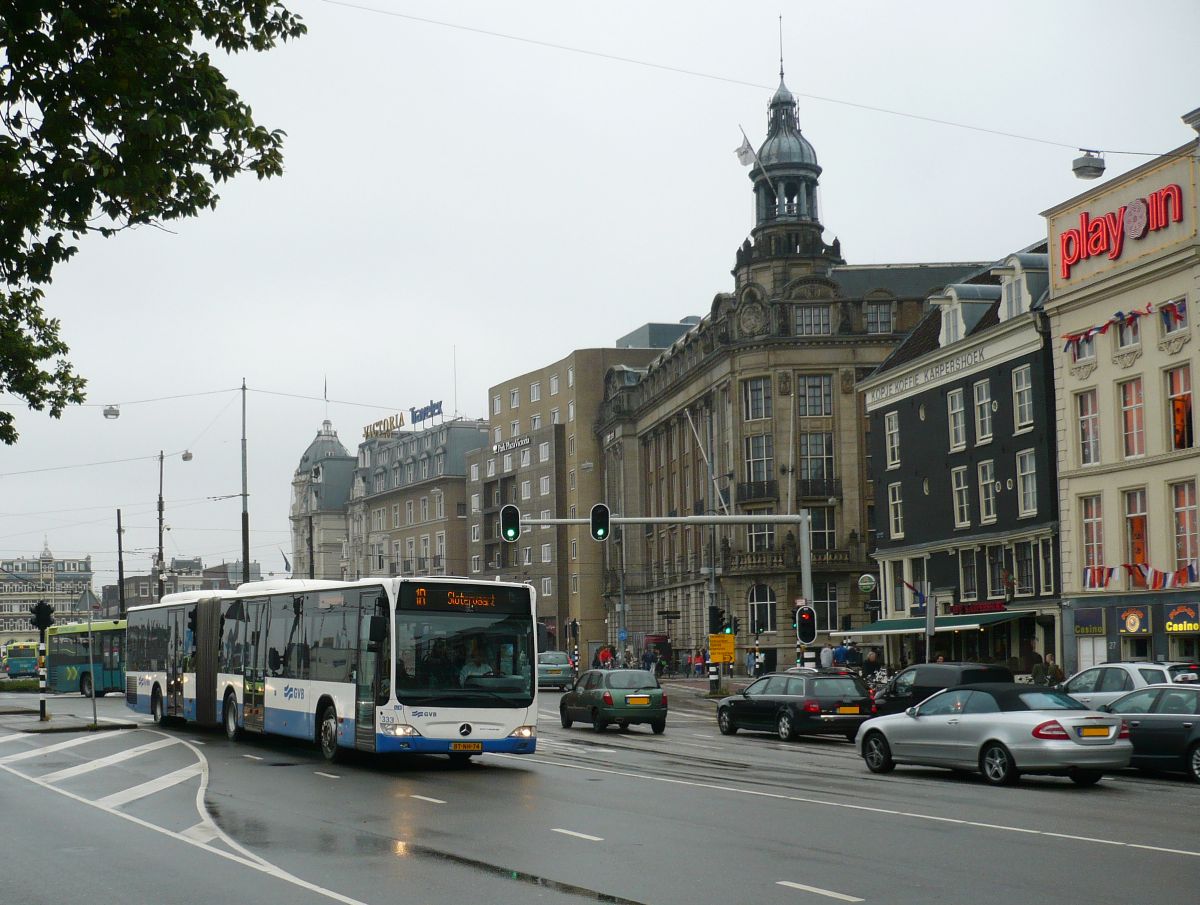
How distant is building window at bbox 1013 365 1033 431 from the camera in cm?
4706

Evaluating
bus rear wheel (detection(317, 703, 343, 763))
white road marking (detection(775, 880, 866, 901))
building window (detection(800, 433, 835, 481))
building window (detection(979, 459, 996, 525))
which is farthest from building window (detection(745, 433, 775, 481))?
white road marking (detection(775, 880, 866, 901))

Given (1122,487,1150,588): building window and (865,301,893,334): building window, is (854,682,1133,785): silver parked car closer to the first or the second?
(1122,487,1150,588): building window

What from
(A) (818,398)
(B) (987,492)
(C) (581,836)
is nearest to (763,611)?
(A) (818,398)

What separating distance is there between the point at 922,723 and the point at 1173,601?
20411 millimetres

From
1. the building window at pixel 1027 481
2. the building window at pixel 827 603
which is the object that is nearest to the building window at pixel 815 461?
the building window at pixel 827 603

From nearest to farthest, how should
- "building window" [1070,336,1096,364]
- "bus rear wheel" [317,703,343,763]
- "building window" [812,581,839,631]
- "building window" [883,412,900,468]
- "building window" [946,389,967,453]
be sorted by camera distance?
1. "bus rear wheel" [317,703,343,763]
2. "building window" [1070,336,1096,364]
3. "building window" [946,389,967,453]
4. "building window" [883,412,900,468]
5. "building window" [812,581,839,631]

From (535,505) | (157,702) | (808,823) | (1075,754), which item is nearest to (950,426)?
(157,702)

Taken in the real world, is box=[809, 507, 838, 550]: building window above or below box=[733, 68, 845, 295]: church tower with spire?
below

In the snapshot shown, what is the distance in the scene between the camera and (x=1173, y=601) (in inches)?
1550

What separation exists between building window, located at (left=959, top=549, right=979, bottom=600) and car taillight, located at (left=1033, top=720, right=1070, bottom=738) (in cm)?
3257

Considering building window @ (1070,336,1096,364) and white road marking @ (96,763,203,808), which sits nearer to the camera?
white road marking @ (96,763,203,808)

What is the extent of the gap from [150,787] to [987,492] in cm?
3634

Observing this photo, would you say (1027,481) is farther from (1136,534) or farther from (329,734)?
(329,734)

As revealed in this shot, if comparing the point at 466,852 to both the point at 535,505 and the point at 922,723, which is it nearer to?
the point at 922,723
